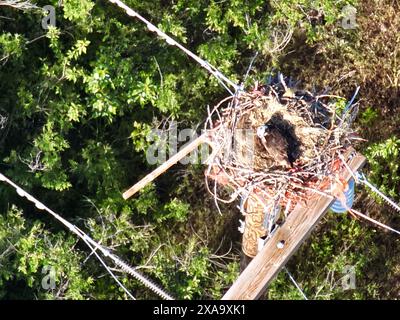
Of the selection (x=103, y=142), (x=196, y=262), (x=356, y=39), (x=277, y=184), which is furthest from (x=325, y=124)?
(x=356, y=39)

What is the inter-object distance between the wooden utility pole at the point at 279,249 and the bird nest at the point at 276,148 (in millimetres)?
64

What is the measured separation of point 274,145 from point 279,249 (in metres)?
0.54

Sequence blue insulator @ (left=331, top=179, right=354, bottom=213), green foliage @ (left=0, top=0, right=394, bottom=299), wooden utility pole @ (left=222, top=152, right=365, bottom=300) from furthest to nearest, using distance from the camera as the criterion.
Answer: green foliage @ (left=0, top=0, right=394, bottom=299), blue insulator @ (left=331, top=179, right=354, bottom=213), wooden utility pole @ (left=222, top=152, right=365, bottom=300)

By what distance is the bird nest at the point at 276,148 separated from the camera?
4180 mm

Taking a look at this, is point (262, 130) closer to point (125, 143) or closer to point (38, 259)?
point (38, 259)

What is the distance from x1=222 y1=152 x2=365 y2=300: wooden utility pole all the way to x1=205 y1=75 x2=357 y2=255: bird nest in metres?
0.06

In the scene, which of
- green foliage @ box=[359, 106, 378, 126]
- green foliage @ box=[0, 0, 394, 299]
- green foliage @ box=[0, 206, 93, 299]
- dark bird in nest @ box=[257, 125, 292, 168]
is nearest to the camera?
dark bird in nest @ box=[257, 125, 292, 168]

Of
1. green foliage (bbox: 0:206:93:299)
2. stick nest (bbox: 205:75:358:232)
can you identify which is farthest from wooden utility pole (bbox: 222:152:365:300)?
green foliage (bbox: 0:206:93:299)

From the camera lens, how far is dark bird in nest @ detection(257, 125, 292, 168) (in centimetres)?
417

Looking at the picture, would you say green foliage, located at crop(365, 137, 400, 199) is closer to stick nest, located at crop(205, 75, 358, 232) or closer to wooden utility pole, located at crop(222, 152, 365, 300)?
stick nest, located at crop(205, 75, 358, 232)

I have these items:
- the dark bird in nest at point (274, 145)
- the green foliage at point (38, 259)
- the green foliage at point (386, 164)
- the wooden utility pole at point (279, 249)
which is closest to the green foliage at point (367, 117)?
the green foliage at point (386, 164)

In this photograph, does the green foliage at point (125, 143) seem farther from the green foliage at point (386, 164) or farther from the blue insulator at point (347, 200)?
the blue insulator at point (347, 200)

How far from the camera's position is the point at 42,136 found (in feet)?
21.1

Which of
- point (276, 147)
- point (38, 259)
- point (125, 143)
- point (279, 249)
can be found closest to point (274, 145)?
point (276, 147)
